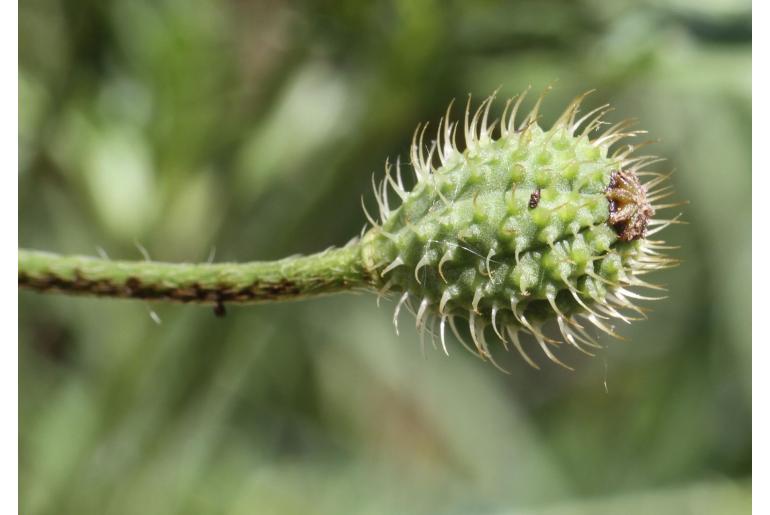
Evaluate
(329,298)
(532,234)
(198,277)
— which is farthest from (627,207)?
(329,298)

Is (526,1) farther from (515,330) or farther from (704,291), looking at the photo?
(515,330)

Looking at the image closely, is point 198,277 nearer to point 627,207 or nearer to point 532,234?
point 532,234

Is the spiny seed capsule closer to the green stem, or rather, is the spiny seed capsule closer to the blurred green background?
the green stem

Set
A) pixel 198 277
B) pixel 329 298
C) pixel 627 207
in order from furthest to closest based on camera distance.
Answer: pixel 329 298 → pixel 198 277 → pixel 627 207

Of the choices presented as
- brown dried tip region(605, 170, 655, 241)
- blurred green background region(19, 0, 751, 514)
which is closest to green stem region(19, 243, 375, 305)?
brown dried tip region(605, 170, 655, 241)

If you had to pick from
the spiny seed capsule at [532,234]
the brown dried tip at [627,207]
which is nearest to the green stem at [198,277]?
the spiny seed capsule at [532,234]

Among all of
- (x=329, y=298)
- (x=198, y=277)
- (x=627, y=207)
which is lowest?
(x=627, y=207)

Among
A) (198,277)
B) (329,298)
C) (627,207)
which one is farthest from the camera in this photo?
(329,298)
